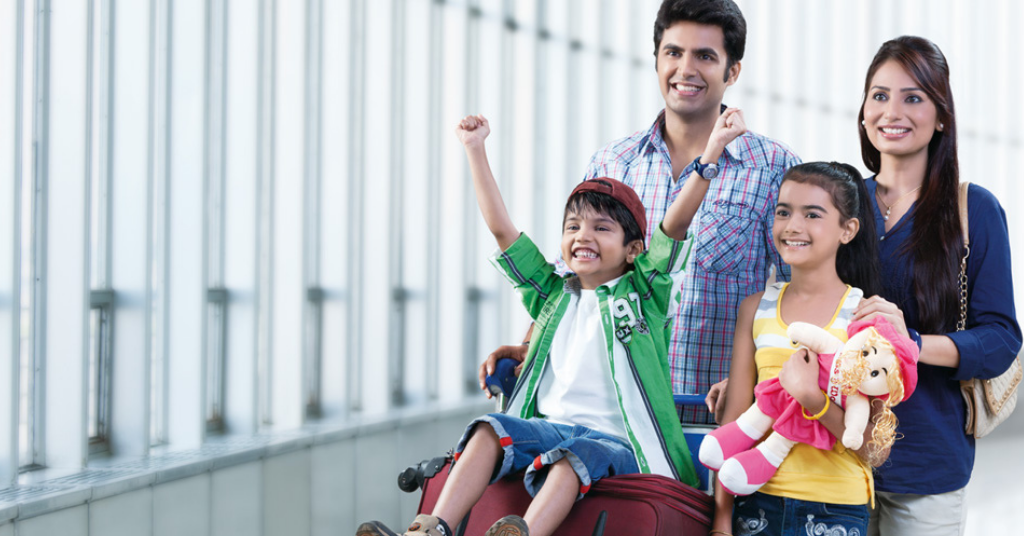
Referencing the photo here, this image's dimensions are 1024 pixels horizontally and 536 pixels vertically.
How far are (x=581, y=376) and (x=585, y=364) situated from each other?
0.09 ft

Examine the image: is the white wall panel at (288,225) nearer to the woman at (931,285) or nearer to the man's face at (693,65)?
the man's face at (693,65)

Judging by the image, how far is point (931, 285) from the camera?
1.96m

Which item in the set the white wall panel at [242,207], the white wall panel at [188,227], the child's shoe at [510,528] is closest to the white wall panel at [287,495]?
the white wall panel at [242,207]

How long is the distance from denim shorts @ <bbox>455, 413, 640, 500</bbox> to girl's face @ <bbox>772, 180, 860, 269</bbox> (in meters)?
0.55

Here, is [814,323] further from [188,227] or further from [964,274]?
[188,227]

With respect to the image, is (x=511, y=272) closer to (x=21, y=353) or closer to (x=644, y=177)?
(x=644, y=177)

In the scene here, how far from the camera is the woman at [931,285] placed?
1946 mm

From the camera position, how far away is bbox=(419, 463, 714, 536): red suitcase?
1.78 m

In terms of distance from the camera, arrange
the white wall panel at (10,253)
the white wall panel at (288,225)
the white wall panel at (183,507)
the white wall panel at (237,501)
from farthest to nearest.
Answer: the white wall panel at (288,225) < the white wall panel at (237,501) < the white wall panel at (183,507) < the white wall panel at (10,253)

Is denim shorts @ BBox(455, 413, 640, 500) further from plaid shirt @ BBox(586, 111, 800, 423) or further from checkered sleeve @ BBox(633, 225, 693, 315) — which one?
plaid shirt @ BBox(586, 111, 800, 423)

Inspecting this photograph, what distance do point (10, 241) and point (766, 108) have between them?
5.97m

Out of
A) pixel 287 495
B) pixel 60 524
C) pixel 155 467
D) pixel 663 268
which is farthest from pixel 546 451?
pixel 287 495

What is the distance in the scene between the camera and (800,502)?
1855 millimetres

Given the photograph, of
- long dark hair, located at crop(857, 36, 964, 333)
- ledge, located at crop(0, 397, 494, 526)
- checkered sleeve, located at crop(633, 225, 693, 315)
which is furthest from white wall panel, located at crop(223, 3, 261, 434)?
long dark hair, located at crop(857, 36, 964, 333)
